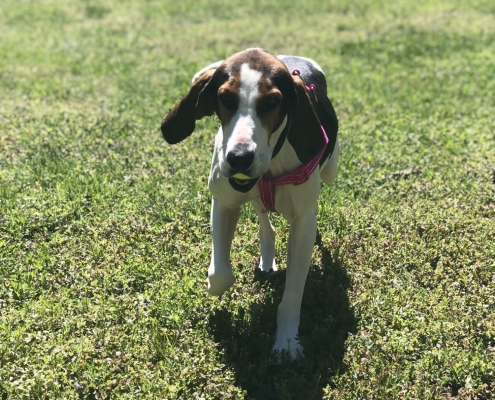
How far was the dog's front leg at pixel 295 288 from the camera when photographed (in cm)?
427

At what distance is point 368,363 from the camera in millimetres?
4121

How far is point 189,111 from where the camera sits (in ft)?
13.2

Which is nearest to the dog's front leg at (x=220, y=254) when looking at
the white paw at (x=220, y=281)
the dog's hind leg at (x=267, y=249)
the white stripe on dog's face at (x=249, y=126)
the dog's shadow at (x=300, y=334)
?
the white paw at (x=220, y=281)

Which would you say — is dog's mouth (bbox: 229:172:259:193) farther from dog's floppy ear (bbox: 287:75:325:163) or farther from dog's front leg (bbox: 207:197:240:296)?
dog's front leg (bbox: 207:197:240:296)

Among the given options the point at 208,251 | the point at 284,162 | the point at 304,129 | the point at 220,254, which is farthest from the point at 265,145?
the point at 208,251

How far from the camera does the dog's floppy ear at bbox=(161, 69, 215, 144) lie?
12.7 ft

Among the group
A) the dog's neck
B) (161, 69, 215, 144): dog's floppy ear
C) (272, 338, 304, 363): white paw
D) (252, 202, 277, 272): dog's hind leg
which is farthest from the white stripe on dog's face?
(252, 202, 277, 272): dog's hind leg

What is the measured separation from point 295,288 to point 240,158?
117cm

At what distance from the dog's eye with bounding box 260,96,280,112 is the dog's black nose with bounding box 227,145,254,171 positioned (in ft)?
0.87

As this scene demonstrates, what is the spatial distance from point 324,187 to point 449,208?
109 centimetres

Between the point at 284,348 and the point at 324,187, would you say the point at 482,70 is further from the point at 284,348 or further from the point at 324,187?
the point at 284,348

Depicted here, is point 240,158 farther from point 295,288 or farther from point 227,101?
point 295,288

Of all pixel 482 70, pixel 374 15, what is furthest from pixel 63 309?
pixel 374 15

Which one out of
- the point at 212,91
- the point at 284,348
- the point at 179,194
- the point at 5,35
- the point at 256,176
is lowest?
the point at 5,35
